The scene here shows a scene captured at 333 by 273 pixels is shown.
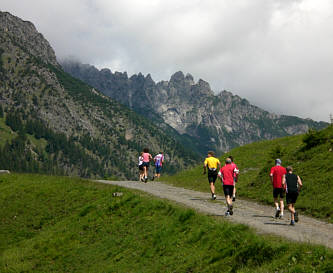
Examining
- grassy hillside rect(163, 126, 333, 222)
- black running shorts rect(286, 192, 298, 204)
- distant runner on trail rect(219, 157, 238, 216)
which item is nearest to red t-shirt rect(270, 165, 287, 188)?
black running shorts rect(286, 192, 298, 204)

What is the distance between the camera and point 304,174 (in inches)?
1107

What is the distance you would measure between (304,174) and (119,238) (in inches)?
651

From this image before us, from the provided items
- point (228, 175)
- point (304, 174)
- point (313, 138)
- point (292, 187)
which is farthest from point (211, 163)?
point (313, 138)

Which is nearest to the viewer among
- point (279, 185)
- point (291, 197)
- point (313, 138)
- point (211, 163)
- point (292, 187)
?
point (291, 197)

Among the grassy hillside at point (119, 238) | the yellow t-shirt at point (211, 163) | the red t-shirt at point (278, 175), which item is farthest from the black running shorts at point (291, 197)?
the yellow t-shirt at point (211, 163)

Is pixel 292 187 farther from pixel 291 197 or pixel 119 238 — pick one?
pixel 119 238

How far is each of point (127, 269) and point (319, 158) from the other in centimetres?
2077

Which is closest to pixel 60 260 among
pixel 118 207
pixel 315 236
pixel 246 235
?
pixel 118 207

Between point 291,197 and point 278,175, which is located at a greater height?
point 278,175

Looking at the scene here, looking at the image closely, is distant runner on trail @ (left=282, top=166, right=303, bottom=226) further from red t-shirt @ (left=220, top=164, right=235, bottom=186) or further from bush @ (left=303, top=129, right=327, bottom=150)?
bush @ (left=303, top=129, right=327, bottom=150)

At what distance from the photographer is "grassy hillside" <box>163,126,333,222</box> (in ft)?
75.2

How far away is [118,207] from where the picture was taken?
2364cm

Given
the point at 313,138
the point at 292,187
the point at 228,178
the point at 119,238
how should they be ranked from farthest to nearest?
the point at 313,138, the point at 228,178, the point at 119,238, the point at 292,187

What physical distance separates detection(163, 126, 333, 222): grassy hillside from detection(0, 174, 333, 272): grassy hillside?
9.43m
